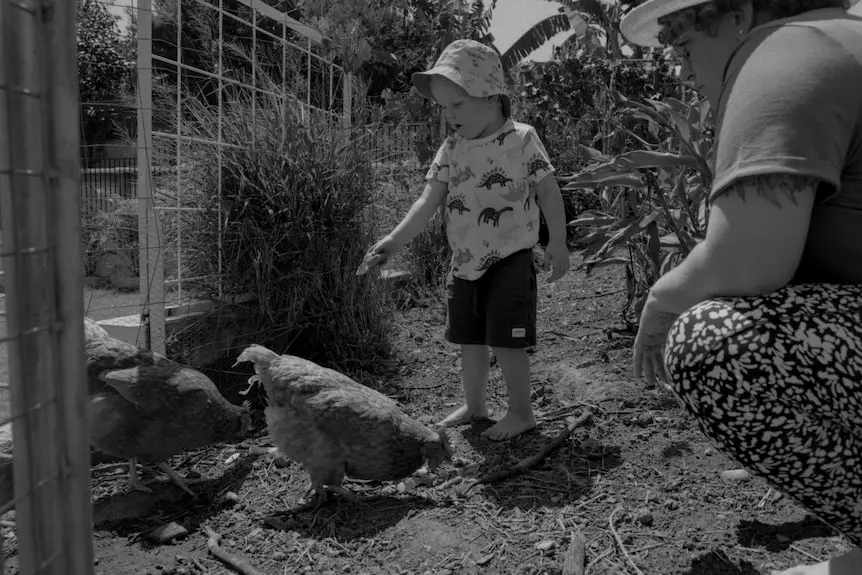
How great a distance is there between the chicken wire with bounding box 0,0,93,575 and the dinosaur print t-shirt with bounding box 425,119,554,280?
85.9 inches

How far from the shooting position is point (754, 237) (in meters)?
1.40

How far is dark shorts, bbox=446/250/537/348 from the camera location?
3105mm

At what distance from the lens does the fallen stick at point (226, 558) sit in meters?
2.27

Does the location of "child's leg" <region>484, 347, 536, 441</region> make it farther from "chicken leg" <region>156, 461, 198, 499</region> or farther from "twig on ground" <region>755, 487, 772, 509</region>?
"chicken leg" <region>156, 461, 198, 499</region>

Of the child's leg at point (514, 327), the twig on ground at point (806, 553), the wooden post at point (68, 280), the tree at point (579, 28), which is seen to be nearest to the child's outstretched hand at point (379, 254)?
the child's leg at point (514, 327)

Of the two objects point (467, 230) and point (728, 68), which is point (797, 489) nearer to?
point (728, 68)

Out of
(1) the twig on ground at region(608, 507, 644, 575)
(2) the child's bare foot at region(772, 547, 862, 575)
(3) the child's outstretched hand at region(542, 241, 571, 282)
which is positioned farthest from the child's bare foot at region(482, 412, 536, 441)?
(2) the child's bare foot at region(772, 547, 862, 575)

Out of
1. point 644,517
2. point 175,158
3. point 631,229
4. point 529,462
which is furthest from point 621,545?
point 175,158

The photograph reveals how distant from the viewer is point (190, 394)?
2975 mm

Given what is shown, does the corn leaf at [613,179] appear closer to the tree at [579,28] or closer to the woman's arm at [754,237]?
the woman's arm at [754,237]

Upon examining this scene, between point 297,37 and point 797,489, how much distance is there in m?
4.81

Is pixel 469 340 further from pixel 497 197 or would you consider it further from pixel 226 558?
pixel 226 558

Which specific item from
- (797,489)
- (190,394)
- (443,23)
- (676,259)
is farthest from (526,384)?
(443,23)

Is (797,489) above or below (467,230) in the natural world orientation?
below
